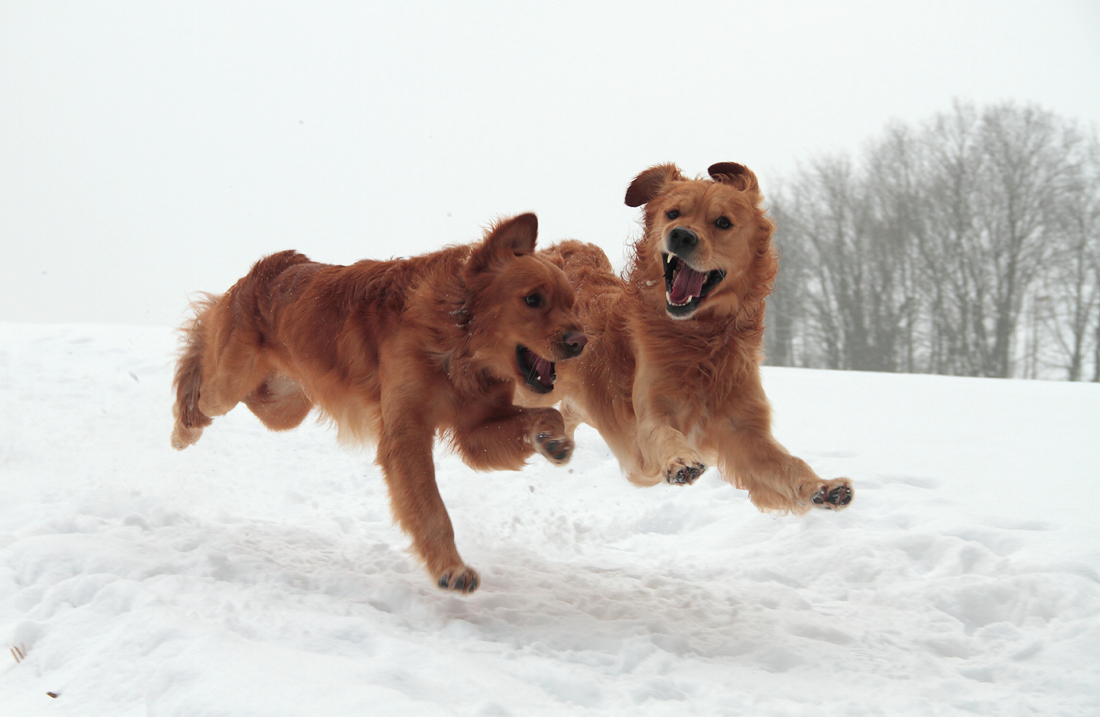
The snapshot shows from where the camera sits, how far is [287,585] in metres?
3.31

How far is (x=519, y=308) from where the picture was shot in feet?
11.3

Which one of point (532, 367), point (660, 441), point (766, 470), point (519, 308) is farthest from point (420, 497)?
point (766, 470)

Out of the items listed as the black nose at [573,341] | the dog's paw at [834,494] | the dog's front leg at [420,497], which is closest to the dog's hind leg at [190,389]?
the dog's front leg at [420,497]

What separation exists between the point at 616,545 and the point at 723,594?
1268 millimetres

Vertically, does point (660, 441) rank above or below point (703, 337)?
below

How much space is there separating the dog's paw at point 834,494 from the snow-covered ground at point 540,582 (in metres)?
0.54

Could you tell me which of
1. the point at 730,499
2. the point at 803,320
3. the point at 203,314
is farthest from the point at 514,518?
the point at 803,320

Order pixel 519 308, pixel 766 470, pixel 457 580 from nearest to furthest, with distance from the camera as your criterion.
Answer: pixel 457 580 → pixel 519 308 → pixel 766 470

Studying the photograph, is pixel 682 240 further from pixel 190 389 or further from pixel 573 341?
pixel 190 389

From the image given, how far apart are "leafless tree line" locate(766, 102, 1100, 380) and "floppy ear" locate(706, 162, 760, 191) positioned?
1376 centimetres

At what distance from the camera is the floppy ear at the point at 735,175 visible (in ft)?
13.2

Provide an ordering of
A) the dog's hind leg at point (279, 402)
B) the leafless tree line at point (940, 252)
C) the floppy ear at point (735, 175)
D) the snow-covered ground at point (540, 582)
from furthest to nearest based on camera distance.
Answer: the leafless tree line at point (940, 252) < the dog's hind leg at point (279, 402) < the floppy ear at point (735, 175) < the snow-covered ground at point (540, 582)

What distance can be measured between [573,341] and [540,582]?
1.26m

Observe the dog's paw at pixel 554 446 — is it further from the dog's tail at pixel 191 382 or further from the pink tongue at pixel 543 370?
the dog's tail at pixel 191 382
